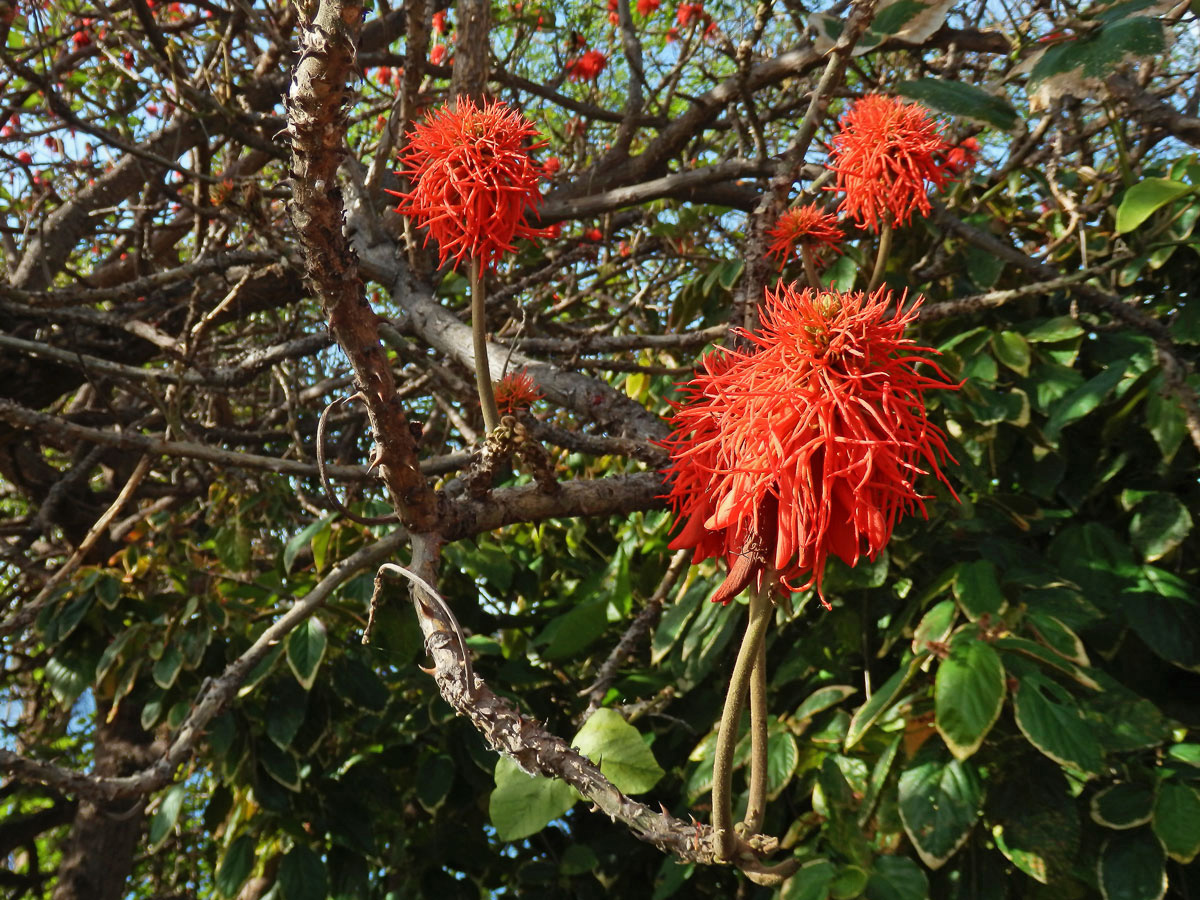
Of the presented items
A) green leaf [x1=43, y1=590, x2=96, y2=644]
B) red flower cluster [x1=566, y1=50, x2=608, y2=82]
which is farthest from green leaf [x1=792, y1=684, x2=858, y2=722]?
red flower cluster [x1=566, y1=50, x2=608, y2=82]

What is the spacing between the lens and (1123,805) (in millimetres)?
1305

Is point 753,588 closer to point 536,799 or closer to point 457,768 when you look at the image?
point 536,799

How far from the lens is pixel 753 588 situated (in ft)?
2.86

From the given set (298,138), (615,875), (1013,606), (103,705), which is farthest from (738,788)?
(103,705)

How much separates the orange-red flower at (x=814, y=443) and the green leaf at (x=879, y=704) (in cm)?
59

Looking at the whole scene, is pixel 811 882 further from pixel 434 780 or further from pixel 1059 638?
pixel 434 780

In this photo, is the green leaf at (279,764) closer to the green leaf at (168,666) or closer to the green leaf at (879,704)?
the green leaf at (168,666)

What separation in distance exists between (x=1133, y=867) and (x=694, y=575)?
0.81m

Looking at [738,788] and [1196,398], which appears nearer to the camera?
[1196,398]

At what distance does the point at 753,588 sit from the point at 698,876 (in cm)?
119

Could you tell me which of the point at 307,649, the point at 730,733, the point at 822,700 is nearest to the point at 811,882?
the point at 822,700

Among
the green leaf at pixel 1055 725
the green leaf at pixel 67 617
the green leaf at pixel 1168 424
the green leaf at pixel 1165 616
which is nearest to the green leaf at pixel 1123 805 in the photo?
the green leaf at pixel 1055 725

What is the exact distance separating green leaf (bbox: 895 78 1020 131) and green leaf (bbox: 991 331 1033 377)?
0.38 metres

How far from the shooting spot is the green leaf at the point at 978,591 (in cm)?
141
